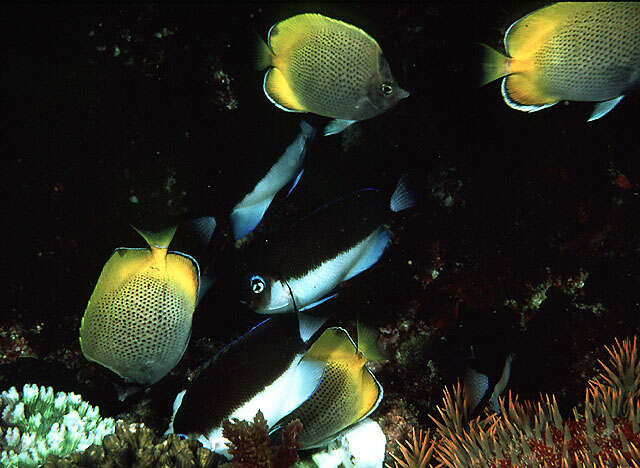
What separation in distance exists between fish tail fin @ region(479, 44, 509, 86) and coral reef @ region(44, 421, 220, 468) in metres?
2.55

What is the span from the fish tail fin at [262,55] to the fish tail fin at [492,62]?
1.07 metres

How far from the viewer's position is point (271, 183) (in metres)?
2.15

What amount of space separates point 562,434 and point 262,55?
2.67m

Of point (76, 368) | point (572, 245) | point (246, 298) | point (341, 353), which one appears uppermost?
point (246, 298)

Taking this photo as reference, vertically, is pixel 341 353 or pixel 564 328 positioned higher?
pixel 341 353

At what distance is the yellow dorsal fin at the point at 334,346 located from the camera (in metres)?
2.32

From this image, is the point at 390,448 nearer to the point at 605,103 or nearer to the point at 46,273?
the point at 605,103

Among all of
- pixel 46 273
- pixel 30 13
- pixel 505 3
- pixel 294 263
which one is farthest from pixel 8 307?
pixel 505 3

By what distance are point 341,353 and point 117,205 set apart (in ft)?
5.87

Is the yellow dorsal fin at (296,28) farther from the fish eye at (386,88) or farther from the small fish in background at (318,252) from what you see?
the small fish in background at (318,252)

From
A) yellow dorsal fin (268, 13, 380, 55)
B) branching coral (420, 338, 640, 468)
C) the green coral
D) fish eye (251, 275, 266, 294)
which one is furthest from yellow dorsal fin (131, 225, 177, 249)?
branching coral (420, 338, 640, 468)

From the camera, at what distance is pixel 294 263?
6.85ft

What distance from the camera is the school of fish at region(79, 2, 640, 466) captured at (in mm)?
1924

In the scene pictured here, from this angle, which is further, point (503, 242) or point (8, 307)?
point (8, 307)
